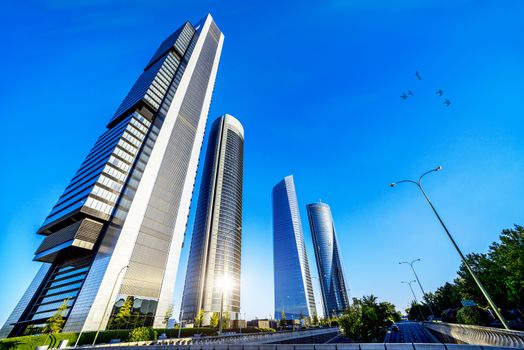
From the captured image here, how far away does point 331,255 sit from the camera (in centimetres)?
18275

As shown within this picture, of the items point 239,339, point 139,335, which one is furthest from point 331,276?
point 139,335

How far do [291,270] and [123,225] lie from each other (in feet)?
465

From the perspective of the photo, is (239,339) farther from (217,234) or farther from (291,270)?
(291,270)

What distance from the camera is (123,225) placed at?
5722 centimetres

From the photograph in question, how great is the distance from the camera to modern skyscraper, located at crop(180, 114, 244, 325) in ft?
358

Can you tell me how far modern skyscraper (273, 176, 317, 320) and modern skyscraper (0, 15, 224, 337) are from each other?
11944 cm

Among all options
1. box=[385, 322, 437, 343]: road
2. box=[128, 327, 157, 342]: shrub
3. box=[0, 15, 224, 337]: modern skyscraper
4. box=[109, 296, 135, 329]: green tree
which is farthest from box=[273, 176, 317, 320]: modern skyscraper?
box=[128, 327, 157, 342]: shrub

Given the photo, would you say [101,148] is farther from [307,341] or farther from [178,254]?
[307,341]

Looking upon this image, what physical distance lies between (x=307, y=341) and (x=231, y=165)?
383 ft

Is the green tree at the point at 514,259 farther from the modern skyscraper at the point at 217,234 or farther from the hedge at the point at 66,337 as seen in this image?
the modern skyscraper at the point at 217,234

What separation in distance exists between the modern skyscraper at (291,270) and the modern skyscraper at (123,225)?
119 meters

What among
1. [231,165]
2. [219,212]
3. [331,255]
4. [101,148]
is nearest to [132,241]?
[101,148]

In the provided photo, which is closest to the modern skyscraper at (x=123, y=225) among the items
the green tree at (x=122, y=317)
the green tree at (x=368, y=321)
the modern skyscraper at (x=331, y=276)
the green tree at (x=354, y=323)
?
the green tree at (x=122, y=317)

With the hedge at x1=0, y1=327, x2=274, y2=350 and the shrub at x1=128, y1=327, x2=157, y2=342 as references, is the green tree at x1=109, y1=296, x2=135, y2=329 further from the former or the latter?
the shrub at x1=128, y1=327, x2=157, y2=342
